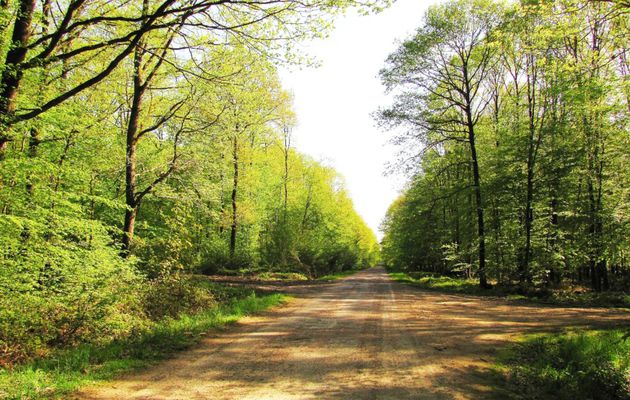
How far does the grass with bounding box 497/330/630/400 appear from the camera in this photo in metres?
5.16

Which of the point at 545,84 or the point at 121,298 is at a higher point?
the point at 545,84

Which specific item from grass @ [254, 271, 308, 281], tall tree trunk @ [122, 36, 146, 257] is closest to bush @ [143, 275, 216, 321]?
tall tree trunk @ [122, 36, 146, 257]

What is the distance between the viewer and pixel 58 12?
1184 cm

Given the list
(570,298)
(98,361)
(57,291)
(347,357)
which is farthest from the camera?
(570,298)

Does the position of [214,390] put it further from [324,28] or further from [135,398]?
[324,28]

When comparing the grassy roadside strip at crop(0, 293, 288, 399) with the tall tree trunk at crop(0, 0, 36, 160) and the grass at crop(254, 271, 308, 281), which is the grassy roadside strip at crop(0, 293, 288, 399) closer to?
the tall tree trunk at crop(0, 0, 36, 160)

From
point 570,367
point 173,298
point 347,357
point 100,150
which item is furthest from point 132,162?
point 570,367

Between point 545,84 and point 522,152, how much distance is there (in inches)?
187

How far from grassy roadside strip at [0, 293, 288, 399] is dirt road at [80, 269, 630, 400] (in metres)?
0.40

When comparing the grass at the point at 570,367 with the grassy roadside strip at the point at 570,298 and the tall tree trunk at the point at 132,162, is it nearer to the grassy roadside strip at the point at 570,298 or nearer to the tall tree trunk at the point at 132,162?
the grassy roadside strip at the point at 570,298

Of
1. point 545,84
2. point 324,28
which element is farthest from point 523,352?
point 545,84

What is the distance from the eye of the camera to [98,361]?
6.31m

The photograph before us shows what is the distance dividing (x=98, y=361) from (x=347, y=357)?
14.3 feet

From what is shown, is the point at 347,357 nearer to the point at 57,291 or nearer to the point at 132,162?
the point at 57,291
